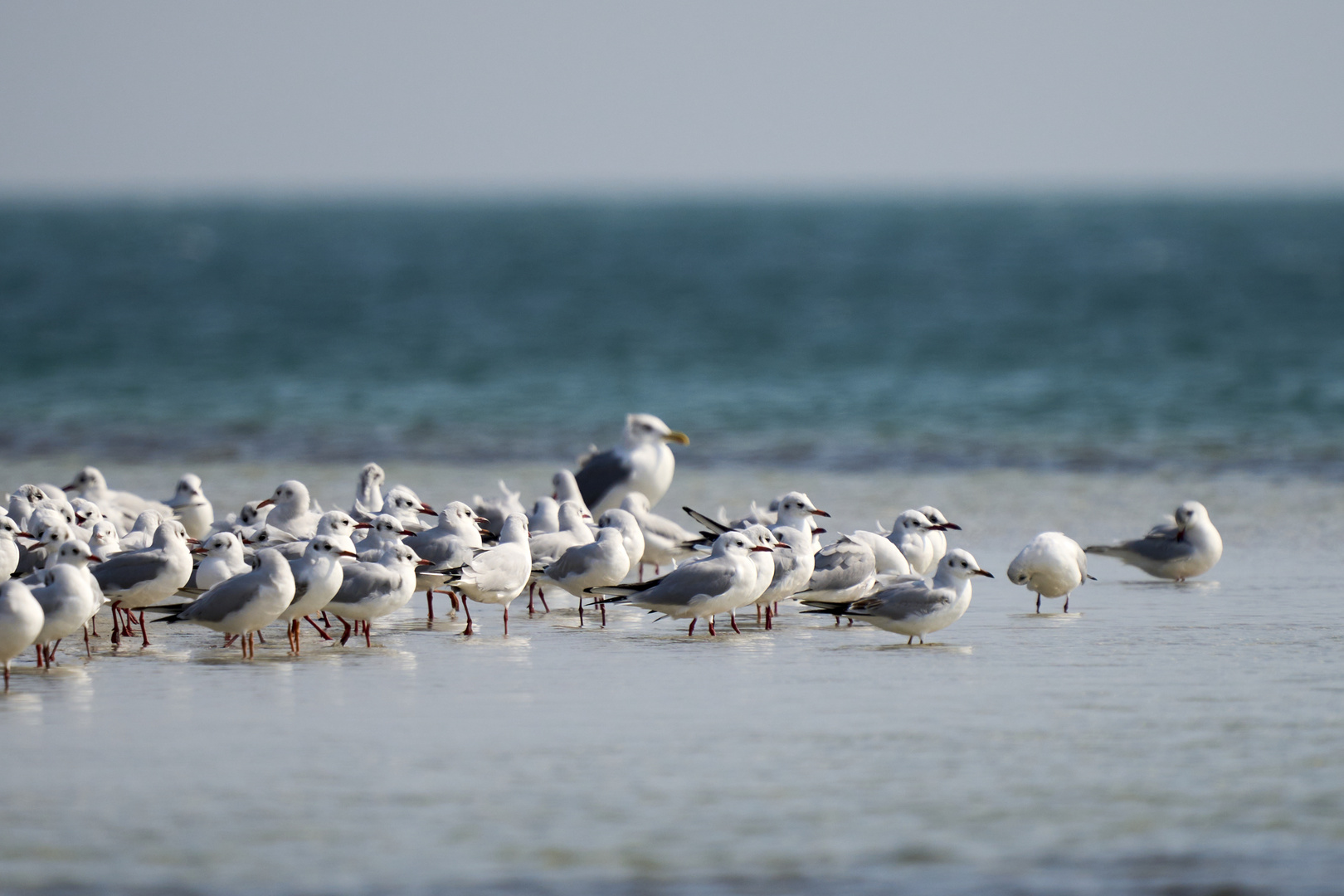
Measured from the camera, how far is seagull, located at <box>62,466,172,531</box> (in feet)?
42.3

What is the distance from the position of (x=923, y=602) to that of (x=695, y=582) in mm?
1245

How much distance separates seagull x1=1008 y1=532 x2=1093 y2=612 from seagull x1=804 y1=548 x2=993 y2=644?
78 cm

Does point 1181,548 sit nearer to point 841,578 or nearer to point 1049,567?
point 1049,567

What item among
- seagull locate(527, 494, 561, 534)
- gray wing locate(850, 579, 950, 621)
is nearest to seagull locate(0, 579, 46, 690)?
seagull locate(527, 494, 561, 534)

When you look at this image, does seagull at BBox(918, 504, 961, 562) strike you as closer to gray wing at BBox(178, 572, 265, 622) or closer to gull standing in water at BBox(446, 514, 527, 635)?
gull standing in water at BBox(446, 514, 527, 635)

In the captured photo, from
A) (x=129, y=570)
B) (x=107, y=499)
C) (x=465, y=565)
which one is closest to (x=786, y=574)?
(x=465, y=565)

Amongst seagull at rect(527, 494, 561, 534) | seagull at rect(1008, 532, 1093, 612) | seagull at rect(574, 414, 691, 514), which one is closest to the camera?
seagull at rect(1008, 532, 1093, 612)

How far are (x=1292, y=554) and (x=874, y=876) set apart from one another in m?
7.75

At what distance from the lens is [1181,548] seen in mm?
11547

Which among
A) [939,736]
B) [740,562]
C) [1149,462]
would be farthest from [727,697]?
[1149,462]

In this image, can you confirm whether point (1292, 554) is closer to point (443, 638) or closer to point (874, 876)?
point (443, 638)

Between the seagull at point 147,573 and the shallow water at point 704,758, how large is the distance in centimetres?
31

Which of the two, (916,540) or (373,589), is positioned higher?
(916,540)

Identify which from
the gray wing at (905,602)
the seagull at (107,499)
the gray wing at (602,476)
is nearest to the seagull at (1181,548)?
the gray wing at (905,602)
